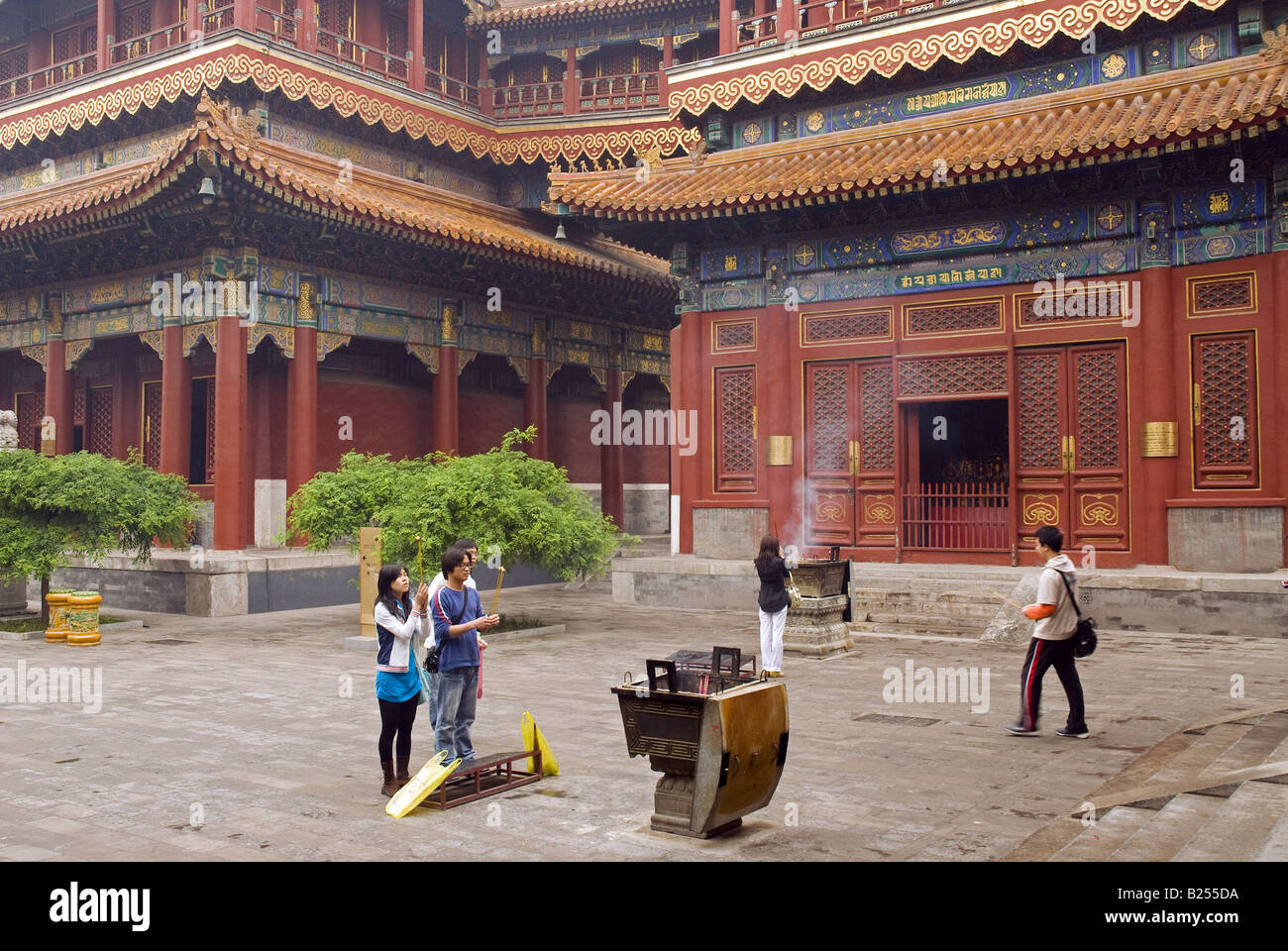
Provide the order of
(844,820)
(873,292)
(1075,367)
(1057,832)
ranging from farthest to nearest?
(873,292) < (1075,367) < (844,820) < (1057,832)

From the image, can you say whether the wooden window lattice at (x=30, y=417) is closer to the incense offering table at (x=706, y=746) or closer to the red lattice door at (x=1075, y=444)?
the red lattice door at (x=1075, y=444)

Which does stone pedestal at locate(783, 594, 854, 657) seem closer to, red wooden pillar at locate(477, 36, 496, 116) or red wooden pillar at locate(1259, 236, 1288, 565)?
red wooden pillar at locate(1259, 236, 1288, 565)

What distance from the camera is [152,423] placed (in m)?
19.3

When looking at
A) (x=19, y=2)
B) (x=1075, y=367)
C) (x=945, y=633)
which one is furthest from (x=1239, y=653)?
(x=19, y=2)

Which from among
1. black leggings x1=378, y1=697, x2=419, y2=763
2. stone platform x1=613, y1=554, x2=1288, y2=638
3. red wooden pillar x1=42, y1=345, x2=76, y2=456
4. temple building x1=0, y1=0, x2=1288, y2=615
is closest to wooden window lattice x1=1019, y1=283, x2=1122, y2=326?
temple building x1=0, y1=0, x2=1288, y2=615

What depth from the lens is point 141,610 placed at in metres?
16.8

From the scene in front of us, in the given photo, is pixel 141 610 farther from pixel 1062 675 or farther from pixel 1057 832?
pixel 1057 832

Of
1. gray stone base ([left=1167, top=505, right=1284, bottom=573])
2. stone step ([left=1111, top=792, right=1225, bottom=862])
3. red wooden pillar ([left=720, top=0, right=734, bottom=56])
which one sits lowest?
stone step ([left=1111, top=792, right=1225, bottom=862])

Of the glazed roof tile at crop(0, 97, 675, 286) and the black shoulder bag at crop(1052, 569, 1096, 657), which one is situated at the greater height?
the glazed roof tile at crop(0, 97, 675, 286)

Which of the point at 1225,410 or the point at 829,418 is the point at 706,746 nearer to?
the point at 1225,410

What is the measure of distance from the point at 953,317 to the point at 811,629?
5.37 meters

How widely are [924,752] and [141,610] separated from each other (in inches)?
515

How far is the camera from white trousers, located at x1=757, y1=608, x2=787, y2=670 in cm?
1056

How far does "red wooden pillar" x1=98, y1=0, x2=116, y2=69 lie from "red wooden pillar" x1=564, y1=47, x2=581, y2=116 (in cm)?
825
